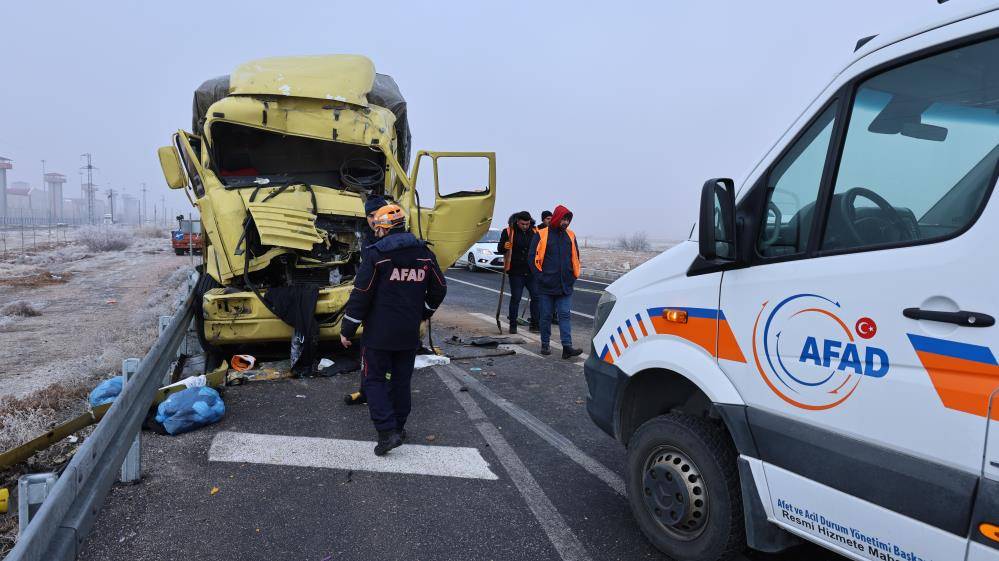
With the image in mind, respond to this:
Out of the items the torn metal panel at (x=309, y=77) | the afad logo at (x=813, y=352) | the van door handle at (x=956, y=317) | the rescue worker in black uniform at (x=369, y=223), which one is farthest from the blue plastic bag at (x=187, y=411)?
the van door handle at (x=956, y=317)

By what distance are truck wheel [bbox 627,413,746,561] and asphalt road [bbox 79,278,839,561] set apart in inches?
8.4

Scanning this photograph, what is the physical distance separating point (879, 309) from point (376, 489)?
293 centimetres

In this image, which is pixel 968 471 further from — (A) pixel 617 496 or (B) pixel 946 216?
(A) pixel 617 496

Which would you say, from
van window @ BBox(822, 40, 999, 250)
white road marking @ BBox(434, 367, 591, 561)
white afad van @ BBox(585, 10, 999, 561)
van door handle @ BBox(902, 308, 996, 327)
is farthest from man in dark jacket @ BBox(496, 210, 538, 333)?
van door handle @ BBox(902, 308, 996, 327)

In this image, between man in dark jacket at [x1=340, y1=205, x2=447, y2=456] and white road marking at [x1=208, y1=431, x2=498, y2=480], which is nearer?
white road marking at [x1=208, y1=431, x2=498, y2=480]

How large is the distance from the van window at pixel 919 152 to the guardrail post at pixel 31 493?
10.6 feet

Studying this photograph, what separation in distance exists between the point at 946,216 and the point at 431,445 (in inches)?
139

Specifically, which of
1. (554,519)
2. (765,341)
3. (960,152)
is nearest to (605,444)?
(554,519)

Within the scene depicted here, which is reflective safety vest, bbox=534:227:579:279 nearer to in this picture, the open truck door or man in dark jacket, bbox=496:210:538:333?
man in dark jacket, bbox=496:210:538:333

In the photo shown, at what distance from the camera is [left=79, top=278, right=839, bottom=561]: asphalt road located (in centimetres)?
303

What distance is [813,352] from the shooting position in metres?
2.19

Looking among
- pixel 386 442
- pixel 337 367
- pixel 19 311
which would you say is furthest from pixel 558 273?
pixel 19 311

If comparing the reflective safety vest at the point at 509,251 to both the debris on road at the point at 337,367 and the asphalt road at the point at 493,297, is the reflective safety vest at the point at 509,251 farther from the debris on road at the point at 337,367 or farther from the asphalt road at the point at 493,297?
the debris on road at the point at 337,367

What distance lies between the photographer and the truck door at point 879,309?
5.84ft
